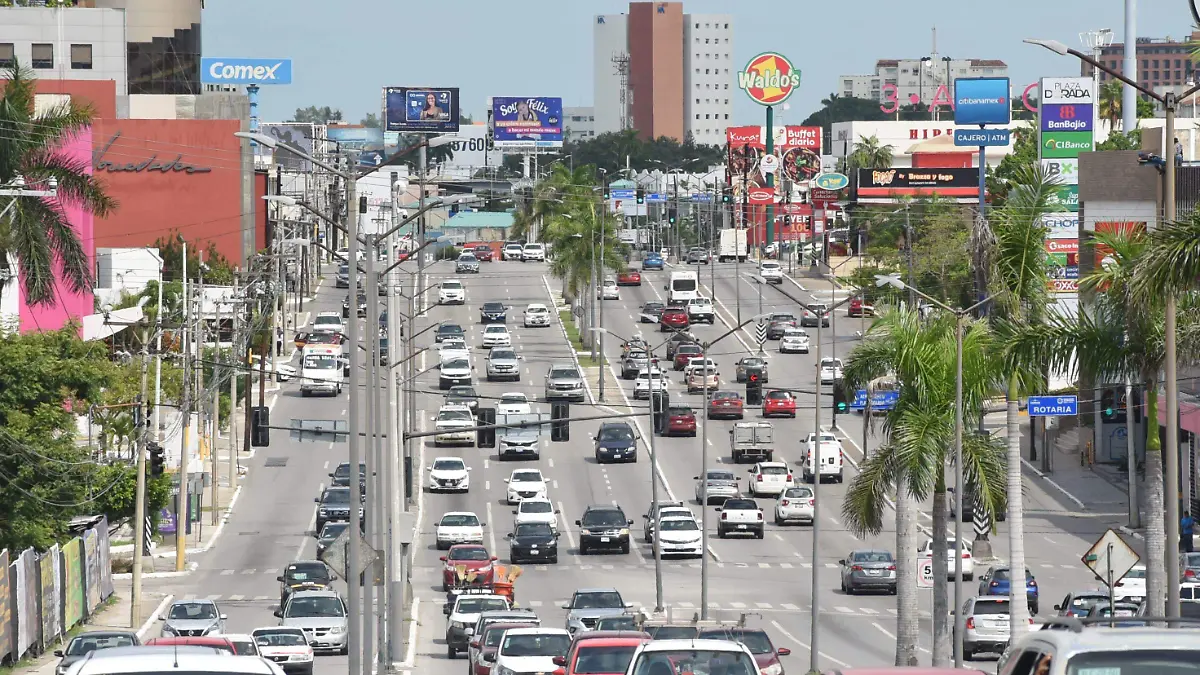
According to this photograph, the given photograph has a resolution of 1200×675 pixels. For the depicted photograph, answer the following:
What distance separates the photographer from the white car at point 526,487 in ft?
220

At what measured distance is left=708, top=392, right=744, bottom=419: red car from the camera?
8150 cm

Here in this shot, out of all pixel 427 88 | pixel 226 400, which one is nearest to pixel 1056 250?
pixel 226 400

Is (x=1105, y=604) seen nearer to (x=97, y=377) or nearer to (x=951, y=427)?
(x=951, y=427)

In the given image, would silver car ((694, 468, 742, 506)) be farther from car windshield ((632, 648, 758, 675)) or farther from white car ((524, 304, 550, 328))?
car windshield ((632, 648, 758, 675))

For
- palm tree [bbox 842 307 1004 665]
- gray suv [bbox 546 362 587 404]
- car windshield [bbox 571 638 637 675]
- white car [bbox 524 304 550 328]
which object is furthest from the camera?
white car [bbox 524 304 550 328]

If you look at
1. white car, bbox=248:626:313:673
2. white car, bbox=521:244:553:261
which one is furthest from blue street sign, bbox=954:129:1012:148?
white car, bbox=248:626:313:673

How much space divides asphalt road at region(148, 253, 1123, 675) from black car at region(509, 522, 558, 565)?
0.66 m

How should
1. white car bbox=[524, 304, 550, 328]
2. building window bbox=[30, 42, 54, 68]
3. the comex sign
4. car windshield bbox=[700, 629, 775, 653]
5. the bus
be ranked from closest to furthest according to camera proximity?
car windshield bbox=[700, 629, 775, 653], white car bbox=[524, 304, 550, 328], the bus, building window bbox=[30, 42, 54, 68], the comex sign

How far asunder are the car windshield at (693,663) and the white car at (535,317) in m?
93.3

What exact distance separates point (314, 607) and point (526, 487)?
2537 cm

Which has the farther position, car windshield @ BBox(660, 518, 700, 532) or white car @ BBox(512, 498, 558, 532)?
white car @ BBox(512, 498, 558, 532)

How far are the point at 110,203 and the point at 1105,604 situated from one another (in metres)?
29.9

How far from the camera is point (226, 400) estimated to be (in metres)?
87.6

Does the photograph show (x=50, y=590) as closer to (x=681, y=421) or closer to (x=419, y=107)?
(x=681, y=421)
